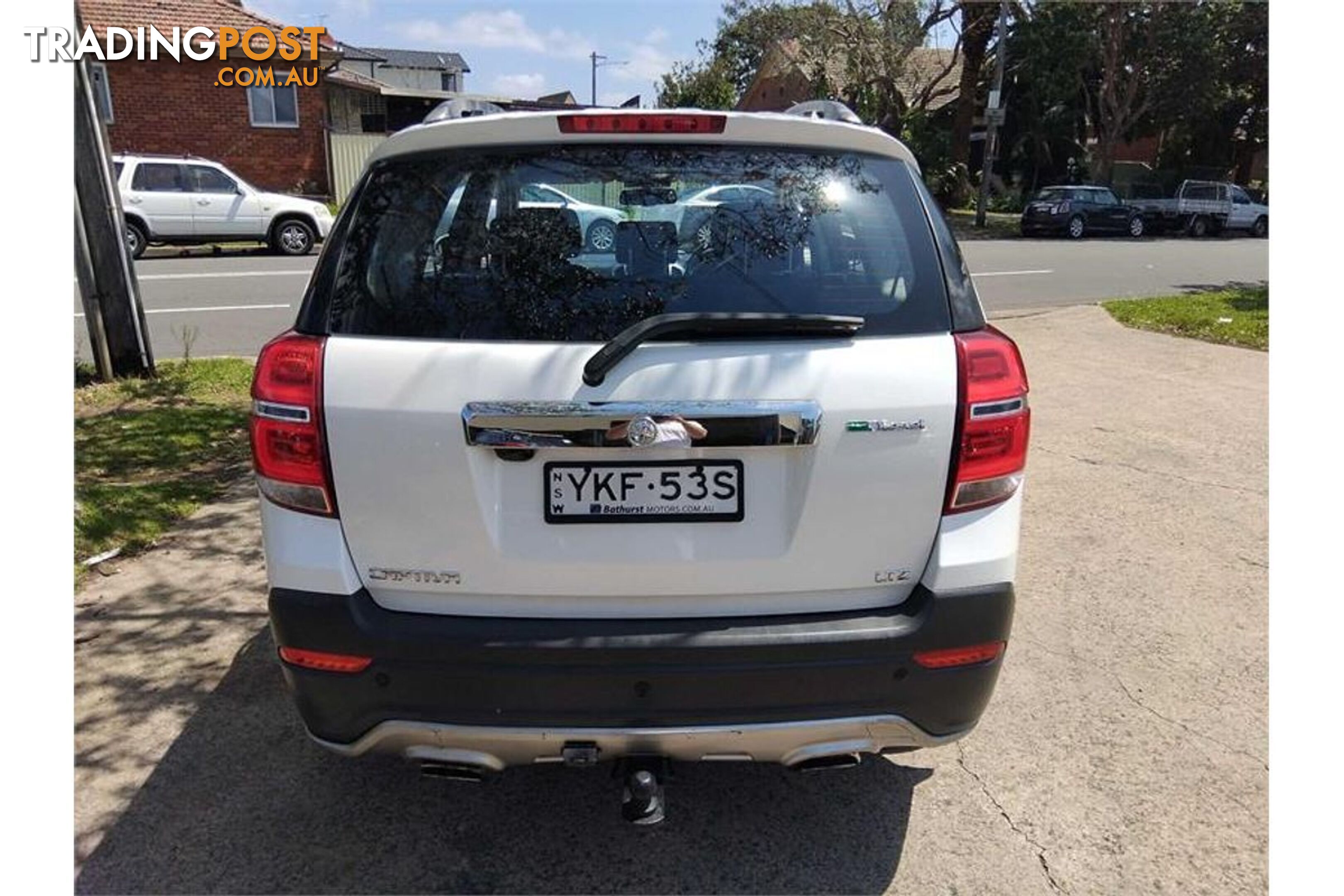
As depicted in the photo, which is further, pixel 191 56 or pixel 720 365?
pixel 191 56

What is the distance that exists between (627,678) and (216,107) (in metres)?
25.2

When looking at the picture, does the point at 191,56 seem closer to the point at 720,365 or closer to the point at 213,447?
the point at 213,447

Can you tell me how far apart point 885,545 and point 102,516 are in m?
4.18

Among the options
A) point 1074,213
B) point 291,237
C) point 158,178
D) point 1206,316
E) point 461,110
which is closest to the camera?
point 461,110

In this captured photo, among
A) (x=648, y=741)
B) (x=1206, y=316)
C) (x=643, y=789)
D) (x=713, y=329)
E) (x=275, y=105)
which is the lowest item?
(x=643, y=789)

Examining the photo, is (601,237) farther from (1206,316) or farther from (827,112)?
(1206,316)

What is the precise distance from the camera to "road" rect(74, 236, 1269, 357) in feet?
34.6

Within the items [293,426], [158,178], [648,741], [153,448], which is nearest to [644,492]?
[648,741]

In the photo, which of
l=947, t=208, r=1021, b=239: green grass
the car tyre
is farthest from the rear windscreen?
l=947, t=208, r=1021, b=239: green grass

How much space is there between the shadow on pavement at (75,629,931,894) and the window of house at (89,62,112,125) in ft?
19.6

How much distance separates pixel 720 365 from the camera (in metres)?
2.19

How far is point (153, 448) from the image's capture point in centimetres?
614

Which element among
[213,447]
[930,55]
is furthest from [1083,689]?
[930,55]
